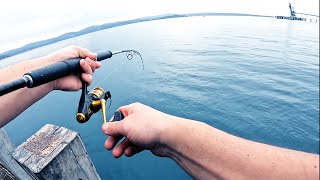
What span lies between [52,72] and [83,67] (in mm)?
682

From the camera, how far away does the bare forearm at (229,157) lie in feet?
4.40

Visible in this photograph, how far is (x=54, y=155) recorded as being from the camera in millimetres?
3227

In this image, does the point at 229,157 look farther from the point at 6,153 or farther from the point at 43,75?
the point at 6,153

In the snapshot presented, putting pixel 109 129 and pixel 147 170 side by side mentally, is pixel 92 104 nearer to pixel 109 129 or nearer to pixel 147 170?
pixel 109 129

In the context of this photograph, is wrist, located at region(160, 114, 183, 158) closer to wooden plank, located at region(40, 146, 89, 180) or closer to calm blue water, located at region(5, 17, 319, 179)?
wooden plank, located at region(40, 146, 89, 180)

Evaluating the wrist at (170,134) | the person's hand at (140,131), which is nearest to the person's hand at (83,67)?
the person's hand at (140,131)

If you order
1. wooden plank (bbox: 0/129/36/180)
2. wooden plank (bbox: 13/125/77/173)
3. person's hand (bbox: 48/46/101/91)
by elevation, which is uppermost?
person's hand (bbox: 48/46/101/91)

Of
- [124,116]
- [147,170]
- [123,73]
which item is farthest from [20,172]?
[123,73]

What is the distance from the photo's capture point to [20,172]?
4.82 meters

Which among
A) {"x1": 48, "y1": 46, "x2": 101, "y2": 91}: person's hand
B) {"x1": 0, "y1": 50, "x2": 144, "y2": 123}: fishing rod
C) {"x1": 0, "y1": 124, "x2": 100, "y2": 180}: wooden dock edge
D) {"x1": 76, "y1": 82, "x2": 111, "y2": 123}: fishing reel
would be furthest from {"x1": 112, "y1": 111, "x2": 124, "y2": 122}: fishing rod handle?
{"x1": 0, "y1": 124, "x2": 100, "y2": 180}: wooden dock edge

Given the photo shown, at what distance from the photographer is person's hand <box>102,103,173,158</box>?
74.6 inches

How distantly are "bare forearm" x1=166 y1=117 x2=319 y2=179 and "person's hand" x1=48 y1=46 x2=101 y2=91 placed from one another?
1831 millimetres

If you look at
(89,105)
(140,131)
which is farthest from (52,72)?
(140,131)

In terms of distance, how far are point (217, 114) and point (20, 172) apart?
14.6m
